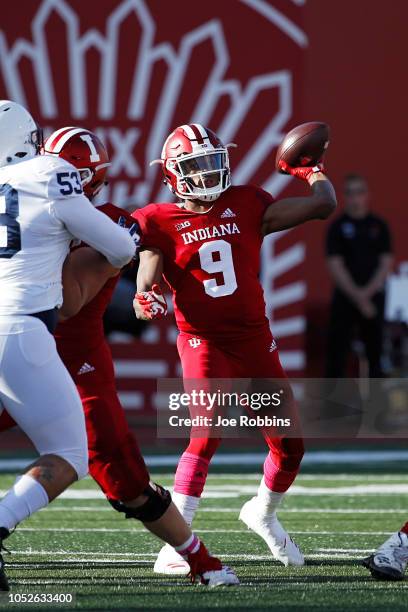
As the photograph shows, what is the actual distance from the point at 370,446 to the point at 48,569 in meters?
5.34

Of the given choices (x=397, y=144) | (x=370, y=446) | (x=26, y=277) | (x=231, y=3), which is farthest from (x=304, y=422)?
(x=26, y=277)

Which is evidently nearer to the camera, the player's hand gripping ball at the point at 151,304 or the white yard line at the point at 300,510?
the player's hand gripping ball at the point at 151,304

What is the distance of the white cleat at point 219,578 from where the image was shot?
449cm

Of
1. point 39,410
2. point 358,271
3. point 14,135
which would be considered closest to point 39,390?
point 39,410

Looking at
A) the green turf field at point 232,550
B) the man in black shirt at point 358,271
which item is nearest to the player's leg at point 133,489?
the green turf field at point 232,550

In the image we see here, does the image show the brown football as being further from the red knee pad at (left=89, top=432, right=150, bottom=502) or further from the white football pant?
the white football pant

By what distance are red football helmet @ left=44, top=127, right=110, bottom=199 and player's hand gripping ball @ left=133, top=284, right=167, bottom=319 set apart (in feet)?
1.43

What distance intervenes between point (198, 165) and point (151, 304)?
65cm

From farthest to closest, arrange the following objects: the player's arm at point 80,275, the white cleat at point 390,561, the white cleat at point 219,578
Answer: the white cleat at point 390,561 < the white cleat at point 219,578 < the player's arm at point 80,275

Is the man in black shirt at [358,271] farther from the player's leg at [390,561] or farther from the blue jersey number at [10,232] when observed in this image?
the blue jersey number at [10,232]

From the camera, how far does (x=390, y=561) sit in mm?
4641

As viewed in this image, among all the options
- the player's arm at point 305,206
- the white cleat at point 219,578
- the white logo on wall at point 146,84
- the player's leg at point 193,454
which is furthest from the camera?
the white logo on wall at point 146,84

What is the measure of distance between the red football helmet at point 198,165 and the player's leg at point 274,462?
24.8 inches

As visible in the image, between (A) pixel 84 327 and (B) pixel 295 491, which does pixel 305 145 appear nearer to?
(A) pixel 84 327
